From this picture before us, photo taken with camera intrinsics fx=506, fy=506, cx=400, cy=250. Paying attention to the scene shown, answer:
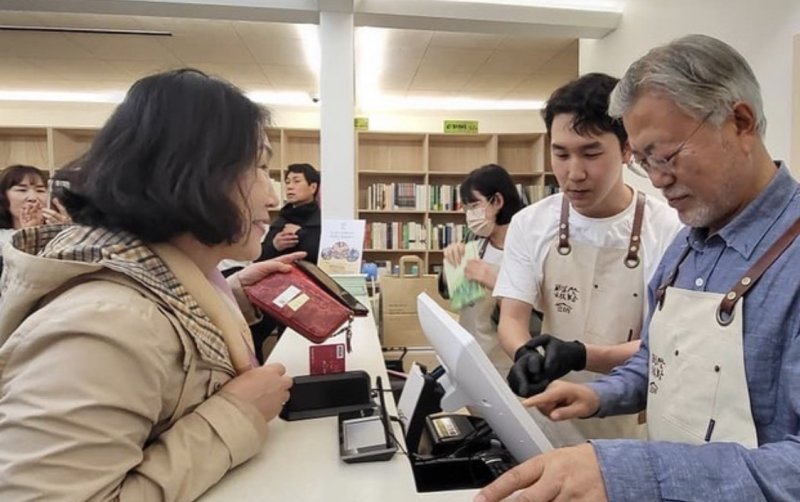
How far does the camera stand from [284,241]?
298 centimetres

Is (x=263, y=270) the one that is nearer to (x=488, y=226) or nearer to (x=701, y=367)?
(x=701, y=367)

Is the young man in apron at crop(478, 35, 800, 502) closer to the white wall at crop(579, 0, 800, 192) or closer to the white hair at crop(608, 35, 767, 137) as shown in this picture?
the white hair at crop(608, 35, 767, 137)

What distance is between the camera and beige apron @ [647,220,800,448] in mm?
718

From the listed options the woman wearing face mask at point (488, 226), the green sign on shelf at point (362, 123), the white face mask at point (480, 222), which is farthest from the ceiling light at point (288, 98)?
the white face mask at point (480, 222)

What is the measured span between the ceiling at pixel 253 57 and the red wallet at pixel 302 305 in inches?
87.0

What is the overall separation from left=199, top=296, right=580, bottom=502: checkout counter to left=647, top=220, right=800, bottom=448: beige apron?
0.36 meters

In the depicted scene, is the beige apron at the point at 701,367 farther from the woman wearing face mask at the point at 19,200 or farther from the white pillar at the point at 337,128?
the woman wearing face mask at the point at 19,200

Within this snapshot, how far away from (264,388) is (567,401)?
565 millimetres

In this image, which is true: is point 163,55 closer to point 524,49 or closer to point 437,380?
point 524,49

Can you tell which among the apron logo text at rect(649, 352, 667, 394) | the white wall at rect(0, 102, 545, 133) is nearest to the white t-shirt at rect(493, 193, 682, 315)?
the apron logo text at rect(649, 352, 667, 394)

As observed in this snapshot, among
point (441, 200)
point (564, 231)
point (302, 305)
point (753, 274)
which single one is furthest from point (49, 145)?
point (753, 274)

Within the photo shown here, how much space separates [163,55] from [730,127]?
4397 millimetres

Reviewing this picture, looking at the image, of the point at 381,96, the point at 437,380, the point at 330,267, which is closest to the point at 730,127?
the point at 437,380

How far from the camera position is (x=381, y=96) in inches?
216
